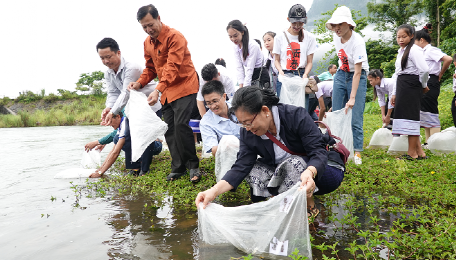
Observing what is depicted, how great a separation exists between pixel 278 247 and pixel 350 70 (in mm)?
3113

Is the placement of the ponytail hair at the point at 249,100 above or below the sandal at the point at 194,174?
above

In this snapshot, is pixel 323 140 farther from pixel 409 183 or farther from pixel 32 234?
pixel 32 234

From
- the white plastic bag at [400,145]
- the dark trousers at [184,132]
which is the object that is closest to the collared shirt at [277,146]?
the dark trousers at [184,132]

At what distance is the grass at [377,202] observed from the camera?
6.27ft

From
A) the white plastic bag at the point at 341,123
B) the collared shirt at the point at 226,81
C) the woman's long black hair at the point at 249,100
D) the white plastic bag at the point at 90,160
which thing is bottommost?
the white plastic bag at the point at 90,160

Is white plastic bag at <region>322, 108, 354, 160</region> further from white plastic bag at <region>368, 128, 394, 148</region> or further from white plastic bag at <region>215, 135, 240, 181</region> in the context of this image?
white plastic bag at <region>368, 128, 394, 148</region>

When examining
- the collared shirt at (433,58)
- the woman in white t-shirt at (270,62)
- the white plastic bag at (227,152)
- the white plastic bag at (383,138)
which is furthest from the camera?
the white plastic bag at (383,138)

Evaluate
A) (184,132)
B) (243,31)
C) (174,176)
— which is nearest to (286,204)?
(184,132)

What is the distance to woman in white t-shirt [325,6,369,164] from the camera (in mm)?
4137

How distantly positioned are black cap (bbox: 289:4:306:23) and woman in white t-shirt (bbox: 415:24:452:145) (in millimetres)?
1893

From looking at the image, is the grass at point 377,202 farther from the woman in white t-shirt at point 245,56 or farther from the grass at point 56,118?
the grass at point 56,118

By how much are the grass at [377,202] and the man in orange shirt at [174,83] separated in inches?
12.1

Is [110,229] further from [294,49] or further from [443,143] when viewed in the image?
[443,143]

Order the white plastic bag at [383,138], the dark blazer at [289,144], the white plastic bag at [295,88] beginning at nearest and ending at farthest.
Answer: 1. the dark blazer at [289,144]
2. the white plastic bag at [295,88]
3. the white plastic bag at [383,138]
